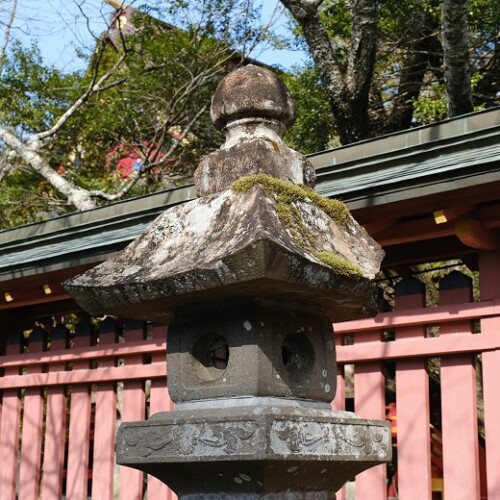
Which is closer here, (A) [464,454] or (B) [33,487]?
(A) [464,454]

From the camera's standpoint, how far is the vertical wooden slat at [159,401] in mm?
5595

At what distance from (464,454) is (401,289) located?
100cm

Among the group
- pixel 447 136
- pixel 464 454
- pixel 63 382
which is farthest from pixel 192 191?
pixel 464 454

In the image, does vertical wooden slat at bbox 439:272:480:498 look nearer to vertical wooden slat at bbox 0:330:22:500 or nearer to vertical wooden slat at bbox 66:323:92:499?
vertical wooden slat at bbox 66:323:92:499

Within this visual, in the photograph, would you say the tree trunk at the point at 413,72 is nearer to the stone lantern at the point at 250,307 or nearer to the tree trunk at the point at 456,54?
the tree trunk at the point at 456,54

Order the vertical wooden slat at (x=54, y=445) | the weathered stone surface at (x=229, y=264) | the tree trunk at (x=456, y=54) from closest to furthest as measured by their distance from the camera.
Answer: the weathered stone surface at (x=229, y=264)
the vertical wooden slat at (x=54, y=445)
the tree trunk at (x=456, y=54)

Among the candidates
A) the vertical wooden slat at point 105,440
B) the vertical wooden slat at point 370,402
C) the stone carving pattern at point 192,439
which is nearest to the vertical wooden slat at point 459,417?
the vertical wooden slat at point 370,402

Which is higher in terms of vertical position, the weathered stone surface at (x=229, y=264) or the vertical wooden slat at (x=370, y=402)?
the weathered stone surface at (x=229, y=264)

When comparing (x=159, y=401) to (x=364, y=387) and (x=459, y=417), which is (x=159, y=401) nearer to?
(x=364, y=387)

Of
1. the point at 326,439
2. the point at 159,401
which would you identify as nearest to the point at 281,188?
the point at 326,439

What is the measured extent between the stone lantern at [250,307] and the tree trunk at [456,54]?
4743mm

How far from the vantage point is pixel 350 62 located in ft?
32.1

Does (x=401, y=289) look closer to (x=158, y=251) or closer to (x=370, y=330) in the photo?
(x=370, y=330)

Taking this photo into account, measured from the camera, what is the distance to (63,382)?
20.8 ft
